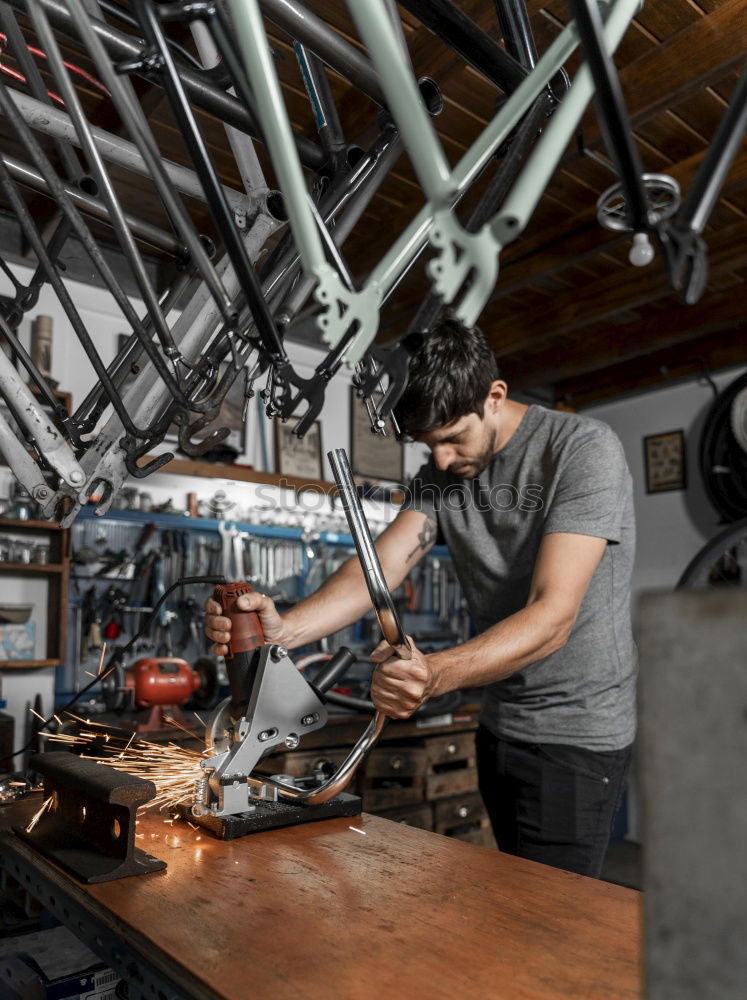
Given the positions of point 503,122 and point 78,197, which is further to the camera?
point 78,197

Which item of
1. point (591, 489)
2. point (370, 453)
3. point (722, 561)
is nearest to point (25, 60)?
point (591, 489)

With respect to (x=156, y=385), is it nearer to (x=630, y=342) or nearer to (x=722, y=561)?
(x=630, y=342)

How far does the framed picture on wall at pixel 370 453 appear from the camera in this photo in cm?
475

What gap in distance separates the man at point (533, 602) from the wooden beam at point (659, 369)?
11.2 ft

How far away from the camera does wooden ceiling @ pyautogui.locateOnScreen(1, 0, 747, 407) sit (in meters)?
2.34

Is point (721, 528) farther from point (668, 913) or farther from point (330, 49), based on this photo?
point (668, 913)

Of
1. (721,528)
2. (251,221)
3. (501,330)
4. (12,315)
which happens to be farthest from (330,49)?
(721,528)

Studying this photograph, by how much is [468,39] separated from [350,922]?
1.37m

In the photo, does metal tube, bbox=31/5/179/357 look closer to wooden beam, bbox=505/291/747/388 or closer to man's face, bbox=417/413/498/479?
man's face, bbox=417/413/498/479

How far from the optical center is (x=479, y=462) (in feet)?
6.30

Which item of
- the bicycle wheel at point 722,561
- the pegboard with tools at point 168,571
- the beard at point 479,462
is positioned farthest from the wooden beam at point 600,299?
the beard at point 479,462

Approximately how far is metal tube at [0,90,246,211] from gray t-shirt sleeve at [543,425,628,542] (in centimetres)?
90

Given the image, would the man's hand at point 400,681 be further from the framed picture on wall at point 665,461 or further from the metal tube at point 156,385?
the framed picture on wall at point 665,461

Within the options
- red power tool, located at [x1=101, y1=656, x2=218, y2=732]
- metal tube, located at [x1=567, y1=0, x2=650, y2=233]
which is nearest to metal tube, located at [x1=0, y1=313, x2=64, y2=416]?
metal tube, located at [x1=567, y1=0, x2=650, y2=233]
